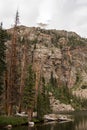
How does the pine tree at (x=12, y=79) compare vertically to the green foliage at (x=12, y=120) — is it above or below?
above

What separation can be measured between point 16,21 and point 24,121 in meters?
20.1

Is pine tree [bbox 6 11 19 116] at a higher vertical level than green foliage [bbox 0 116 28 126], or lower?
higher

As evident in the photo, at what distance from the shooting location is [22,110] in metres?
84.4

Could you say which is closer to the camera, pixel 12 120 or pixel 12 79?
pixel 12 120

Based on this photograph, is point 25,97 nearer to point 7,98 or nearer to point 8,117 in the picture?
point 7,98

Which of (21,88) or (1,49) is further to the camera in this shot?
(21,88)

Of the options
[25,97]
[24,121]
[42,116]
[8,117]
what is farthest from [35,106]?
[8,117]

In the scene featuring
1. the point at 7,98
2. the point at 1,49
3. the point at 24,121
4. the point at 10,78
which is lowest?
the point at 24,121

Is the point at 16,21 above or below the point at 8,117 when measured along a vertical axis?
above

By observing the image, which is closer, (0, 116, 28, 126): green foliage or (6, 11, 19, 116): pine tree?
(0, 116, 28, 126): green foliage

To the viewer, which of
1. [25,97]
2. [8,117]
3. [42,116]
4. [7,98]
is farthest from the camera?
[42,116]

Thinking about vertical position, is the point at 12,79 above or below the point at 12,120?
above

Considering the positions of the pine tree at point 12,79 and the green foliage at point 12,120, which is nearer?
the green foliage at point 12,120

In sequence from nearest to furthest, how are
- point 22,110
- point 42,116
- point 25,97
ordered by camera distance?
point 25,97
point 42,116
point 22,110
